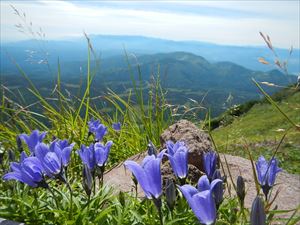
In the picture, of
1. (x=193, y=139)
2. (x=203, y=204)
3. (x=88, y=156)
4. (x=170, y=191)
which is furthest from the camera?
(x=193, y=139)

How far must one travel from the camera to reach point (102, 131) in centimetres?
489

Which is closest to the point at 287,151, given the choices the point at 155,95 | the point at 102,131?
the point at 155,95

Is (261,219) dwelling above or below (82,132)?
above

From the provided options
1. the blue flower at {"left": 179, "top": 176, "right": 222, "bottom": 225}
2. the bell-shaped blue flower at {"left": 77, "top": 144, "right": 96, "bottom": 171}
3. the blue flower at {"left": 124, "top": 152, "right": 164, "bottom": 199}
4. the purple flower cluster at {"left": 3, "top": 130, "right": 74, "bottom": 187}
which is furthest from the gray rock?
the blue flower at {"left": 179, "top": 176, "right": 222, "bottom": 225}

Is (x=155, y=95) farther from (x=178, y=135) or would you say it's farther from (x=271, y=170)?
(x=271, y=170)

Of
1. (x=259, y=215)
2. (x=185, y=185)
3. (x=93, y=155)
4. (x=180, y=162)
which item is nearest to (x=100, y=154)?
(x=93, y=155)

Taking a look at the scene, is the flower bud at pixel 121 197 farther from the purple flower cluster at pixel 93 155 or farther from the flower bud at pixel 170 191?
the flower bud at pixel 170 191

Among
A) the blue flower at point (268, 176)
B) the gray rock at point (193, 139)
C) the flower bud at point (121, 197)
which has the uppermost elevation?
the blue flower at point (268, 176)

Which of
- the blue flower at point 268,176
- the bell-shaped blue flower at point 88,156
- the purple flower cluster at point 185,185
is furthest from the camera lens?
the bell-shaped blue flower at point 88,156

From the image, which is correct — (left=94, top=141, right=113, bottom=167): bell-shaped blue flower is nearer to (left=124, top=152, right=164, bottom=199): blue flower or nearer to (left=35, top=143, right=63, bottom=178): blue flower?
(left=35, top=143, right=63, bottom=178): blue flower

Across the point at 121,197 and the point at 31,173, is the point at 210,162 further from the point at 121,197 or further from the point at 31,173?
the point at 31,173

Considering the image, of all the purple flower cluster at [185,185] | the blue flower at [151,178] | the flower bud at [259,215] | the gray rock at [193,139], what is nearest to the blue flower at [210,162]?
the purple flower cluster at [185,185]

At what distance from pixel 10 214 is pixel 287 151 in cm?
929

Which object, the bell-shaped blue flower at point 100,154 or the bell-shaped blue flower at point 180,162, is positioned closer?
the bell-shaped blue flower at point 180,162
